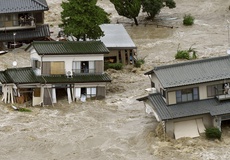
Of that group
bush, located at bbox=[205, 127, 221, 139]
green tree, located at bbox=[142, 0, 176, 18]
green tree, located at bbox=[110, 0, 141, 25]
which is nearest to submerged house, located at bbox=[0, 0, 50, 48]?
green tree, located at bbox=[110, 0, 141, 25]

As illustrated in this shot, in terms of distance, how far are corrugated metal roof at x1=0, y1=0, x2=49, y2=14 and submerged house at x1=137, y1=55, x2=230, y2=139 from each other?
71.5 ft

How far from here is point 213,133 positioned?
38.8 meters

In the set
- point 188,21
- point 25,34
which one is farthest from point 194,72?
point 188,21

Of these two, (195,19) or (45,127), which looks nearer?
(45,127)

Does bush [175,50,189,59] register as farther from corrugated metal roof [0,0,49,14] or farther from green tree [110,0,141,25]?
corrugated metal roof [0,0,49,14]

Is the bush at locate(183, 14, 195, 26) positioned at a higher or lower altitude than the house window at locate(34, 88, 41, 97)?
higher

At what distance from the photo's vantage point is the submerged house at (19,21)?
5894 centimetres

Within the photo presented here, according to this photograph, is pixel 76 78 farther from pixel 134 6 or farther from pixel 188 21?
pixel 188 21

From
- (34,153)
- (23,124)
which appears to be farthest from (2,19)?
(34,153)

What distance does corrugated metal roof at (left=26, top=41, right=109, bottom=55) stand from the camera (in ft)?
155

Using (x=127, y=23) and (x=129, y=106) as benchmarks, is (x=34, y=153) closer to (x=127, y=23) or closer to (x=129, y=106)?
(x=129, y=106)

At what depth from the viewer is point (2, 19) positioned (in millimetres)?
59469

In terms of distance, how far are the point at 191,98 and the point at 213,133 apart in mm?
3234

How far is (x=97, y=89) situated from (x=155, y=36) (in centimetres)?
2047
